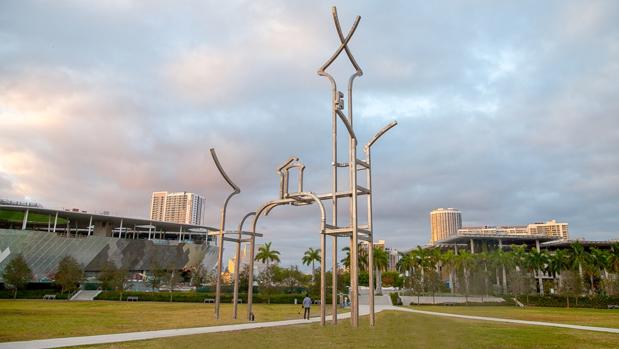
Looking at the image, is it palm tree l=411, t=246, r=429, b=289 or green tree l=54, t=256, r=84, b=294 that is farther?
palm tree l=411, t=246, r=429, b=289

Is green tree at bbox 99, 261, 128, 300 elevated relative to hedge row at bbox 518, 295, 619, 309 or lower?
elevated

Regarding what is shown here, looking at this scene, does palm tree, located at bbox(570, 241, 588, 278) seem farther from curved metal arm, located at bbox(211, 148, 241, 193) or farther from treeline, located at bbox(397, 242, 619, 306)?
curved metal arm, located at bbox(211, 148, 241, 193)

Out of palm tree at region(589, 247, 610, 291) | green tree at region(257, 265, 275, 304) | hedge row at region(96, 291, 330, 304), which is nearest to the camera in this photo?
hedge row at region(96, 291, 330, 304)

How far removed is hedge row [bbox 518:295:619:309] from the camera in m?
51.2

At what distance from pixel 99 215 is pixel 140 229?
60.8 feet

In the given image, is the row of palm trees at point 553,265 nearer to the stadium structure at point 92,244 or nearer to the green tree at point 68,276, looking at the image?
the stadium structure at point 92,244

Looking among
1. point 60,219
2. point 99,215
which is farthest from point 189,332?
point 60,219

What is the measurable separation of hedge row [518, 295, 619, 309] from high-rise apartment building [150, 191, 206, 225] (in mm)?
140771

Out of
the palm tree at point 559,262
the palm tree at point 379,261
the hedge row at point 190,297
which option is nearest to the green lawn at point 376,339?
the hedge row at point 190,297

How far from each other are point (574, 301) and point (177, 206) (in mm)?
151079

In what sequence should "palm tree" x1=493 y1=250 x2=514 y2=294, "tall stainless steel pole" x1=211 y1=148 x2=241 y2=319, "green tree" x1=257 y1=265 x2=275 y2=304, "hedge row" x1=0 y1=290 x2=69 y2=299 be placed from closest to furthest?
1. "tall stainless steel pole" x1=211 y1=148 x2=241 y2=319
2. "palm tree" x1=493 y1=250 x2=514 y2=294
3. "green tree" x1=257 y1=265 x2=275 y2=304
4. "hedge row" x1=0 y1=290 x2=69 y2=299

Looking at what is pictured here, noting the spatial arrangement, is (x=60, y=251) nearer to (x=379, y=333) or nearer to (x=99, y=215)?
(x=99, y=215)

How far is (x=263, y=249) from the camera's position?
2785 inches

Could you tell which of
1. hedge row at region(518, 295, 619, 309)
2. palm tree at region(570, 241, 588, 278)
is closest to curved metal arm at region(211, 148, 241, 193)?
hedge row at region(518, 295, 619, 309)
